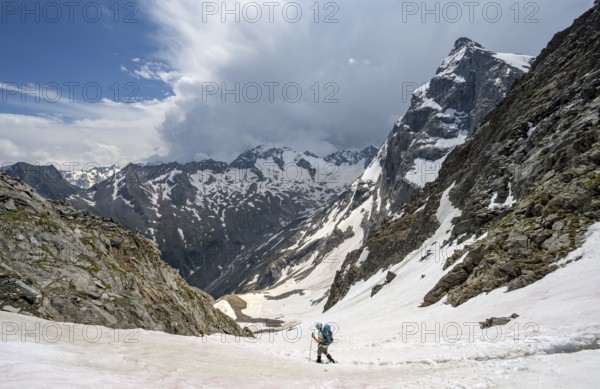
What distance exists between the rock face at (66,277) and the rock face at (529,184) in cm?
2634

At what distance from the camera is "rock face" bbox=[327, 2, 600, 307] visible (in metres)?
30.2

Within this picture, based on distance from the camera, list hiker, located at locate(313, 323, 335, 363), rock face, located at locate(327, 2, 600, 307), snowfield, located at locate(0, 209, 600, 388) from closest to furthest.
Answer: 1. snowfield, located at locate(0, 209, 600, 388)
2. hiker, located at locate(313, 323, 335, 363)
3. rock face, located at locate(327, 2, 600, 307)

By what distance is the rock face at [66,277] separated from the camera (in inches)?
862

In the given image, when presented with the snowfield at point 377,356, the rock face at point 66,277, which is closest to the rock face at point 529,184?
the snowfield at point 377,356

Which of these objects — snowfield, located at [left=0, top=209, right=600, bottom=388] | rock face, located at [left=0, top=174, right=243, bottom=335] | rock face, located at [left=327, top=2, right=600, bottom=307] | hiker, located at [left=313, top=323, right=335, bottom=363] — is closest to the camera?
snowfield, located at [left=0, top=209, right=600, bottom=388]

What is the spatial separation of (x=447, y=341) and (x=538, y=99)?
204 ft

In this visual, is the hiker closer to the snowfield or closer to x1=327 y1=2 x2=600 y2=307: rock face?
the snowfield

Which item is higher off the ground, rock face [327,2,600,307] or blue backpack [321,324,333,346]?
rock face [327,2,600,307]

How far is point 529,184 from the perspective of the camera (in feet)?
153

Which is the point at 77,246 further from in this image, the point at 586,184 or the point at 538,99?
the point at 538,99

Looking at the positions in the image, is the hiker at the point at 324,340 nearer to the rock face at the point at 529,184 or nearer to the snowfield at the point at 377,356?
the snowfield at the point at 377,356

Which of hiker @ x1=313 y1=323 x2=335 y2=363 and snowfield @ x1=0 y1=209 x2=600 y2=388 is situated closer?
snowfield @ x1=0 y1=209 x2=600 y2=388

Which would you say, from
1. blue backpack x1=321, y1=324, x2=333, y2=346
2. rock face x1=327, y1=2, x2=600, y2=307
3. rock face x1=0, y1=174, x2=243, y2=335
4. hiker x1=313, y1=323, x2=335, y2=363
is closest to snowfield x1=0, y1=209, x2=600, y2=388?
hiker x1=313, y1=323, x2=335, y2=363

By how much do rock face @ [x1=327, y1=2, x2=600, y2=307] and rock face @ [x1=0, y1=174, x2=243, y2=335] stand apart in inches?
1037
